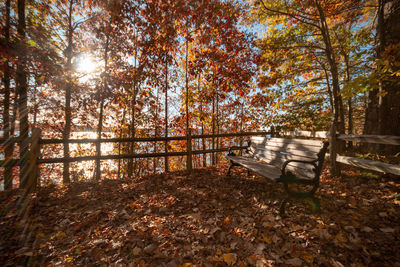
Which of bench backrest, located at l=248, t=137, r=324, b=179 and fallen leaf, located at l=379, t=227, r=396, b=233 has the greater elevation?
bench backrest, located at l=248, t=137, r=324, b=179

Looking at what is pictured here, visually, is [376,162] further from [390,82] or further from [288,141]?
[390,82]

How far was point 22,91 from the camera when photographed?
5355 mm

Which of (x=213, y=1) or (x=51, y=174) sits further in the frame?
(x=51, y=174)

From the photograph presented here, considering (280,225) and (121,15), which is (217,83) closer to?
(121,15)

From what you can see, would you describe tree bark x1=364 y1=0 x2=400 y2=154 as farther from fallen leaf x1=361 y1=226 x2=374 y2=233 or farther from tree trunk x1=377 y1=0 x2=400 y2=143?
fallen leaf x1=361 y1=226 x2=374 y2=233

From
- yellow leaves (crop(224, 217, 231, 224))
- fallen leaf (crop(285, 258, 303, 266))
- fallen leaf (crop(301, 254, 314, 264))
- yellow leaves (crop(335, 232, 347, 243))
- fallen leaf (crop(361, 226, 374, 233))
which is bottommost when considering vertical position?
yellow leaves (crop(224, 217, 231, 224))

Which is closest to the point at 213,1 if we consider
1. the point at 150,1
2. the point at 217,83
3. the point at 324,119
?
the point at 150,1

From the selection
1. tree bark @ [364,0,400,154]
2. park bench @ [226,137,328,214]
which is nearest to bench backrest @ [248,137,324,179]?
park bench @ [226,137,328,214]

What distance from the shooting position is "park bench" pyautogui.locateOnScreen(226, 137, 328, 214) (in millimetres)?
2635

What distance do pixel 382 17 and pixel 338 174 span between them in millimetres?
3966

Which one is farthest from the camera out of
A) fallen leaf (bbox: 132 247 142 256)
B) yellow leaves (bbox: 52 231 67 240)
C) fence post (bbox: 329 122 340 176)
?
fence post (bbox: 329 122 340 176)

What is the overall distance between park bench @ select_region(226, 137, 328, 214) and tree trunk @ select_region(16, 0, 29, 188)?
515 centimetres

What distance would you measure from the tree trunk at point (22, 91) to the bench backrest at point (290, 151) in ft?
19.1

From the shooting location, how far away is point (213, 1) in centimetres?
554
